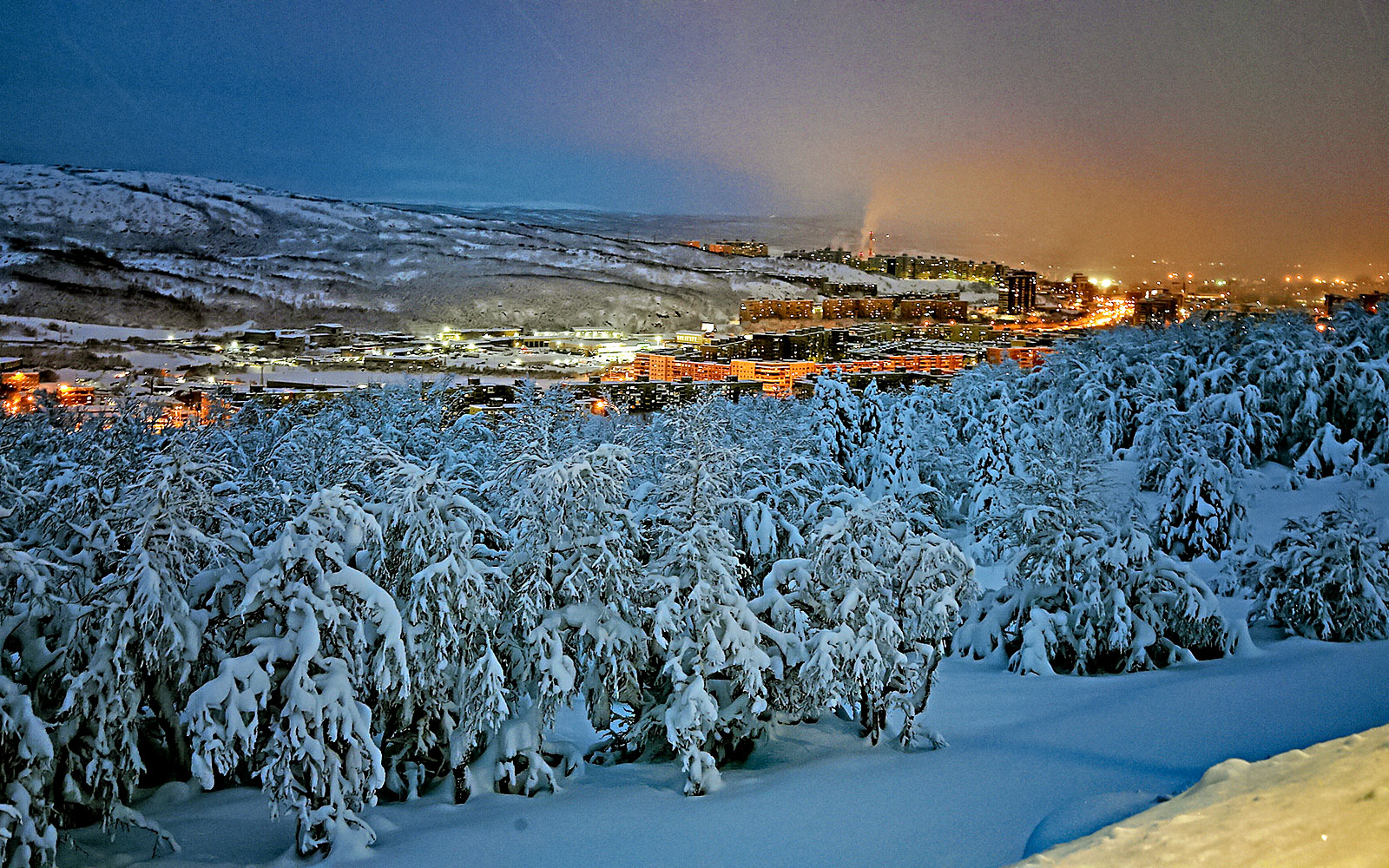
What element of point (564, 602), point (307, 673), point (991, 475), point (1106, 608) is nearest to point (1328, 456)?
point (991, 475)

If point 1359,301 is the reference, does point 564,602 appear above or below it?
below

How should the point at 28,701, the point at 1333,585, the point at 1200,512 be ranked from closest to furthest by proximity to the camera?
the point at 28,701
the point at 1333,585
the point at 1200,512

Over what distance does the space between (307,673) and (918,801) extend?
23.3 feet

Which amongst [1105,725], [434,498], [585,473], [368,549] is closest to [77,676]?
[368,549]

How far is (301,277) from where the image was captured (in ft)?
574

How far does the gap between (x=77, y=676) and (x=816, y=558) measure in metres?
8.56

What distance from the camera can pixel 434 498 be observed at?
11391 mm

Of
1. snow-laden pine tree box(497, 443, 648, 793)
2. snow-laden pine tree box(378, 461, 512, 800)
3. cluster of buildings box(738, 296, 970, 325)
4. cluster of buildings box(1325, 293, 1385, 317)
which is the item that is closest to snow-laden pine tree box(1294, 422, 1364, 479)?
cluster of buildings box(1325, 293, 1385, 317)

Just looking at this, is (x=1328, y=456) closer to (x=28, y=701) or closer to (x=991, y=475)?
(x=991, y=475)

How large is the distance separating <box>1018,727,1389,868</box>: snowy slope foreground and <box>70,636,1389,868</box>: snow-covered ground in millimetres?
1245

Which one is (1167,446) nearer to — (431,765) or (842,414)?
(842,414)

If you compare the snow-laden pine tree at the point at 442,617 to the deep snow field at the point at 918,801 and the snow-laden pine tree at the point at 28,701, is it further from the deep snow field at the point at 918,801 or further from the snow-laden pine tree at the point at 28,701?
the snow-laden pine tree at the point at 28,701

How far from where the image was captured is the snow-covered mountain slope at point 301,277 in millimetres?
162000

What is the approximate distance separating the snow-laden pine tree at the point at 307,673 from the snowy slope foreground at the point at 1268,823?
6.68m
